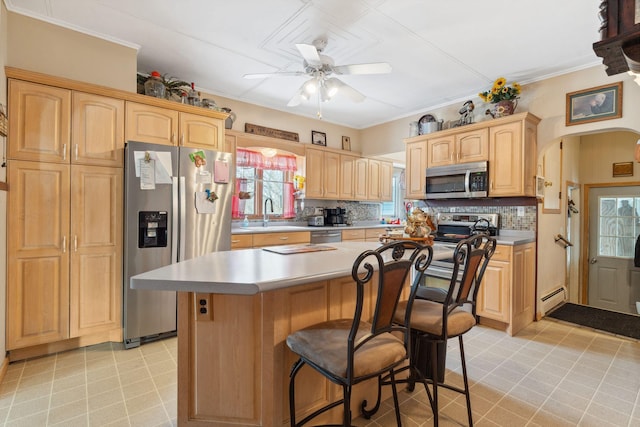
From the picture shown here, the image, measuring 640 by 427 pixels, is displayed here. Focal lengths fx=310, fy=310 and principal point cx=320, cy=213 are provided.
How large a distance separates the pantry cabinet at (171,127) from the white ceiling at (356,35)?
1.91ft

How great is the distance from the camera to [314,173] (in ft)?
15.4

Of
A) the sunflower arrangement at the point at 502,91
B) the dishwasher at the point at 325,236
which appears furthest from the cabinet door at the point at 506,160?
the dishwasher at the point at 325,236

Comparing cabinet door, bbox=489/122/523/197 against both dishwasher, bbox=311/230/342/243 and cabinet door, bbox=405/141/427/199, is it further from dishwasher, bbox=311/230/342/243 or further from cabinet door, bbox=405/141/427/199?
dishwasher, bbox=311/230/342/243

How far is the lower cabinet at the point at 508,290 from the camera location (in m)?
3.04

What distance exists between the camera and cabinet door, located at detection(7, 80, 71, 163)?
2.29 metres

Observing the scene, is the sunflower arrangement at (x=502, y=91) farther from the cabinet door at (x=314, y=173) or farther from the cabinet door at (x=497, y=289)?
the cabinet door at (x=314, y=173)

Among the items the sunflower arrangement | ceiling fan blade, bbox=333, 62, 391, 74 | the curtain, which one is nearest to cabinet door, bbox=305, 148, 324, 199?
the curtain

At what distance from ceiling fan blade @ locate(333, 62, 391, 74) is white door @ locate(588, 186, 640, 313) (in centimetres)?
443

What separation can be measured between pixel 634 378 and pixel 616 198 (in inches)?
133

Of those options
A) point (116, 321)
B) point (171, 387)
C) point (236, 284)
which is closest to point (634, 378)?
point (236, 284)

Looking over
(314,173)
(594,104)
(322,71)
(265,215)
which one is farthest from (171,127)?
(594,104)

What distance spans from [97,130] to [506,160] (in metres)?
3.98

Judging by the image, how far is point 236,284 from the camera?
1.15 m

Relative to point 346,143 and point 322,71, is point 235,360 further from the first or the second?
point 346,143
